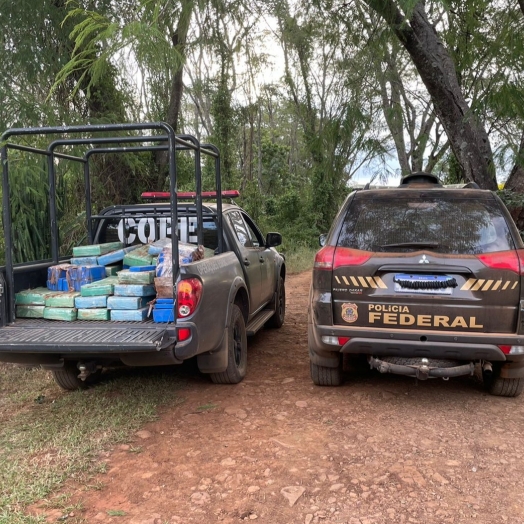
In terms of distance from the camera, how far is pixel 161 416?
13.8 ft

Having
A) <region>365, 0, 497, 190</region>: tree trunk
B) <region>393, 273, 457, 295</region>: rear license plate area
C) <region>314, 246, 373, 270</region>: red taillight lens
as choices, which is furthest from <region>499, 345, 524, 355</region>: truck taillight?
<region>365, 0, 497, 190</region>: tree trunk

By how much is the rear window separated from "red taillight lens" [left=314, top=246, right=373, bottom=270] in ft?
0.23

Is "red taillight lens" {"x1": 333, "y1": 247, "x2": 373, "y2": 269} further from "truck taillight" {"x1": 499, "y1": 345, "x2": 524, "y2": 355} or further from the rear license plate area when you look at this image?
"truck taillight" {"x1": 499, "y1": 345, "x2": 524, "y2": 355}

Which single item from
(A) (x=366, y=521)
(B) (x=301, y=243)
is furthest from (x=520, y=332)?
(B) (x=301, y=243)

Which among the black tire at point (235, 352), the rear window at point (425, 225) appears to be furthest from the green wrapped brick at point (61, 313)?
the rear window at point (425, 225)

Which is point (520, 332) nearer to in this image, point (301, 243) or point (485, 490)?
point (485, 490)

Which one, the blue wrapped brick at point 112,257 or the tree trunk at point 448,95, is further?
the tree trunk at point 448,95

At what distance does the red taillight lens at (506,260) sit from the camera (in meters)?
3.90

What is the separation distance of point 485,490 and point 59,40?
7674 mm

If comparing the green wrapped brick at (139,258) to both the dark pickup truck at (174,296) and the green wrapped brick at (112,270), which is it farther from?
the dark pickup truck at (174,296)

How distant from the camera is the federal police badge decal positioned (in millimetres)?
4188

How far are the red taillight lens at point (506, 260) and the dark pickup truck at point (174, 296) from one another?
2162 mm

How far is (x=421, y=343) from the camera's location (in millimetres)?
4035

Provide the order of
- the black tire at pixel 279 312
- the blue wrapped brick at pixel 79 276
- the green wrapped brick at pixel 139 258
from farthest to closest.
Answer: the black tire at pixel 279 312
the green wrapped brick at pixel 139 258
the blue wrapped brick at pixel 79 276
